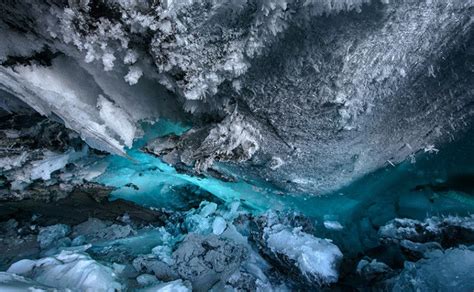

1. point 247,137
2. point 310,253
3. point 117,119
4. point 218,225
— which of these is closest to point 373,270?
point 310,253

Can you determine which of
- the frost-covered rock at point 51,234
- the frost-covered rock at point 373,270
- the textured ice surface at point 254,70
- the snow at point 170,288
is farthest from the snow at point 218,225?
the frost-covered rock at point 51,234

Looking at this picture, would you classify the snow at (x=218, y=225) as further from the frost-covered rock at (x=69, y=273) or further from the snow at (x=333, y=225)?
the frost-covered rock at (x=69, y=273)

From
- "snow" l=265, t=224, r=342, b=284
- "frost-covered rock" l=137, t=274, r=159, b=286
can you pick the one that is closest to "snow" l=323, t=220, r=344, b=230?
"snow" l=265, t=224, r=342, b=284

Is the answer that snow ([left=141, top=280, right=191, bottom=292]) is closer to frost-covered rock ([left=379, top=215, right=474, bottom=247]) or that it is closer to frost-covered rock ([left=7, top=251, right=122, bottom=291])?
frost-covered rock ([left=7, top=251, right=122, bottom=291])

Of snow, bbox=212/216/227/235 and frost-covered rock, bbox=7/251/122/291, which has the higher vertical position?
snow, bbox=212/216/227/235

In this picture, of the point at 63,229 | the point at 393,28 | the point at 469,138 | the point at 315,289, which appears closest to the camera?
the point at 393,28

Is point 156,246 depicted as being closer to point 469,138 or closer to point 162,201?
point 162,201

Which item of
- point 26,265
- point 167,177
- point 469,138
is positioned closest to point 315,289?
point 469,138
